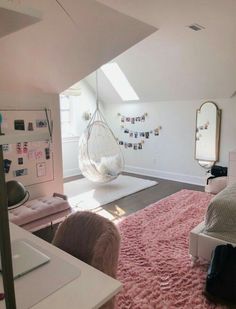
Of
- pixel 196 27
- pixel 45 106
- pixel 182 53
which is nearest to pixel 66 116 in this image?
pixel 45 106

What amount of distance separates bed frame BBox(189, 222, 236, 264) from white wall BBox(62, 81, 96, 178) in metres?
3.89

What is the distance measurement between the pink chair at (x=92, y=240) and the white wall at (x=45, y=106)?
2.13 m

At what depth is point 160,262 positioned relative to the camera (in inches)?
97.3

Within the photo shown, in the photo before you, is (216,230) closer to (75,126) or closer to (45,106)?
(45,106)

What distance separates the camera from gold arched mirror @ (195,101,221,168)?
473 cm

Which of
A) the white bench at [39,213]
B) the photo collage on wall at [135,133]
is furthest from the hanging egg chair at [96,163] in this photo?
the white bench at [39,213]

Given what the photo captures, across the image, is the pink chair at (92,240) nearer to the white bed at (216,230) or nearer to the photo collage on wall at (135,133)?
the white bed at (216,230)

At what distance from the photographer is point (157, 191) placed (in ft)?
15.3

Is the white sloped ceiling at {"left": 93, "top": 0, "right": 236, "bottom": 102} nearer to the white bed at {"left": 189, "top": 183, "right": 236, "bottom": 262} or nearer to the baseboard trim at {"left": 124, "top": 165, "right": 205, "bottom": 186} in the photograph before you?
the baseboard trim at {"left": 124, "top": 165, "right": 205, "bottom": 186}

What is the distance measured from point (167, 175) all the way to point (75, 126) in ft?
7.79

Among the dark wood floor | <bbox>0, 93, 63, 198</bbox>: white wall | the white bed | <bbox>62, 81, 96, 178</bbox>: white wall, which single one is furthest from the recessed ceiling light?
<bbox>62, 81, 96, 178</bbox>: white wall

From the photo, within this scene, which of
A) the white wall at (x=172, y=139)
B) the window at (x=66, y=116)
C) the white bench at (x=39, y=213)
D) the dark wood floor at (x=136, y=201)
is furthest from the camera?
the window at (x=66, y=116)

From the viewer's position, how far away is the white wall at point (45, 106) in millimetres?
3094

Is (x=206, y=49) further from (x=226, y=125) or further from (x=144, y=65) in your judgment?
(x=226, y=125)
